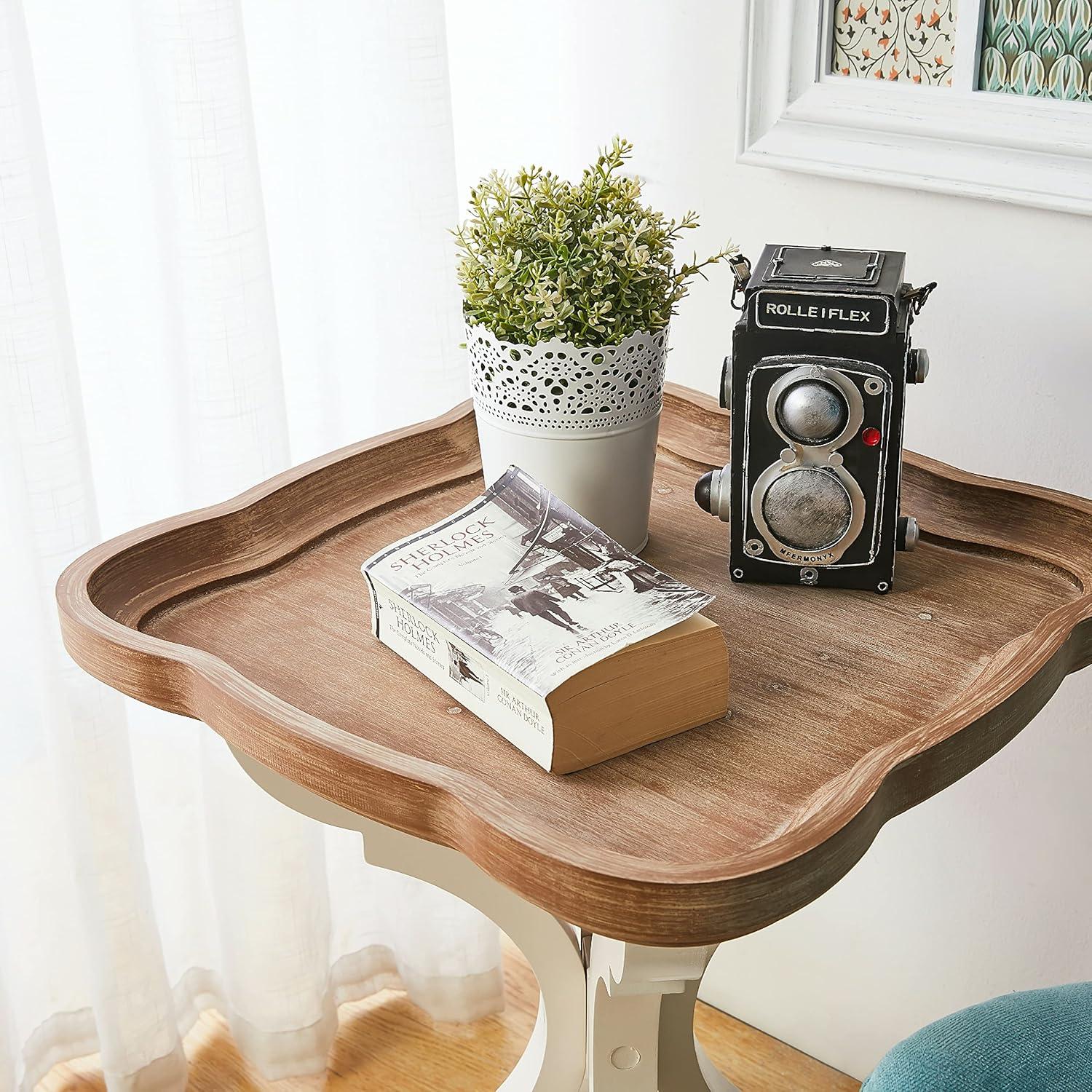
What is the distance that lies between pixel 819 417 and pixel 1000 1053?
1.26ft

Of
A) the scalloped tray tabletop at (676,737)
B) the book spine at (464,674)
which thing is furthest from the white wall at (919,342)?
the book spine at (464,674)

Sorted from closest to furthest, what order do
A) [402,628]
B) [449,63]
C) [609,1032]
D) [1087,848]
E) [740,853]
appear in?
[740,853]
[402,628]
[609,1032]
[1087,848]
[449,63]

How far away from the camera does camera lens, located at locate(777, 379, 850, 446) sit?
2.69ft

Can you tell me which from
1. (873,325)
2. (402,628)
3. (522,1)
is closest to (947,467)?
(873,325)

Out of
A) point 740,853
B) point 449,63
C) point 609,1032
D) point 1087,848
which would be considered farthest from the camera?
point 449,63

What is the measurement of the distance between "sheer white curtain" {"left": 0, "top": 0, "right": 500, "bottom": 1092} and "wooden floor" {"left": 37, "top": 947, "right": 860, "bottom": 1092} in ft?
0.13

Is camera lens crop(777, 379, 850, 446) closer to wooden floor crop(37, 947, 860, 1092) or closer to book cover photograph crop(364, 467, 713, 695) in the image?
book cover photograph crop(364, 467, 713, 695)

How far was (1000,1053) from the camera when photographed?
74cm

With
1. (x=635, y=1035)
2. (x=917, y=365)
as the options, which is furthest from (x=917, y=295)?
(x=635, y=1035)

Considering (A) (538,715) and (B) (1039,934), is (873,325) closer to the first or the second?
(A) (538,715)

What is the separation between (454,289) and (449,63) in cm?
25

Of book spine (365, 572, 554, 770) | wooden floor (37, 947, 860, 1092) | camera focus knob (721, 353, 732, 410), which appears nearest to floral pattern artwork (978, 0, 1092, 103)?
camera focus knob (721, 353, 732, 410)

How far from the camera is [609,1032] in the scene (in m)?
0.92

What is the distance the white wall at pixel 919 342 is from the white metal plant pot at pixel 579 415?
0.31 m
